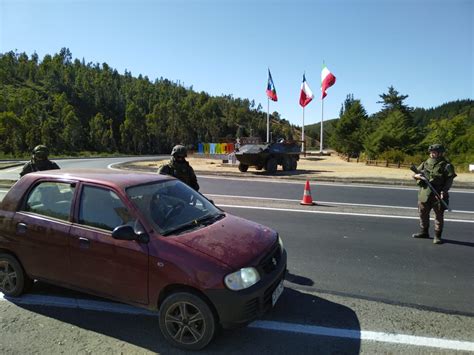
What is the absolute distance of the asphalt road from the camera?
3424 mm

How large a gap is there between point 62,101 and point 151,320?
94.8 m

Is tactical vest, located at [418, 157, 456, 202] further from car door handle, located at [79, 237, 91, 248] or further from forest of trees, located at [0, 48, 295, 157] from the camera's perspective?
forest of trees, located at [0, 48, 295, 157]

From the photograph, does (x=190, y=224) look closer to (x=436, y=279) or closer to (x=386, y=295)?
(x=386, y=295)

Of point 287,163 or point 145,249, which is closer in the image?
point 145,249

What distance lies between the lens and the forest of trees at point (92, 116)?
7075cm

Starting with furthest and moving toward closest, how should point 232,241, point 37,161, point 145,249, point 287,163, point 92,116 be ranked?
point 92,116 → point 287,163 → point 37,161 → point 232,241 → point 145,249

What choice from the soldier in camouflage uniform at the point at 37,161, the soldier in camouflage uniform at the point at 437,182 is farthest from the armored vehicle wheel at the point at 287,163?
the soldier in camouflage uniform at the point at 37,161

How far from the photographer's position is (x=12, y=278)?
14.3ft

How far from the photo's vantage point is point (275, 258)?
12.5 ft

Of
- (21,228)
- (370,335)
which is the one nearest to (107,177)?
(21,228)

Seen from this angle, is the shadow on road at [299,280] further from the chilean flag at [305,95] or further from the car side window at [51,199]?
the chilean flag at [305,95]

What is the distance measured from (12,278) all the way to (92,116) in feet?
344

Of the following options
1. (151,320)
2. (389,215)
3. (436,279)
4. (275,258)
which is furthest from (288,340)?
A: (389,215)

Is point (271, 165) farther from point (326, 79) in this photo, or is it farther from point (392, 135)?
point (326, 79)
